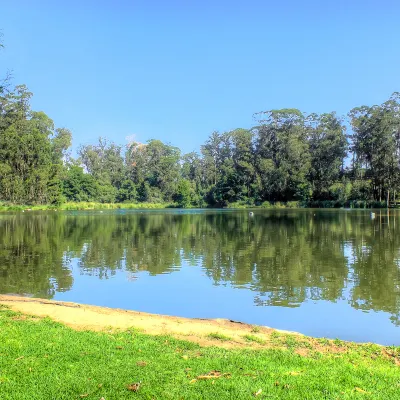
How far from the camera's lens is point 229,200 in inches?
3644

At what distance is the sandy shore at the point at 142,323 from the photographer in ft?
22.5

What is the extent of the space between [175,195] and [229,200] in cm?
1555

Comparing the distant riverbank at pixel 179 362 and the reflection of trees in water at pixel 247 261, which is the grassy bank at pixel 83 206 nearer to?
the reflection of trees in water at pixel 247 261

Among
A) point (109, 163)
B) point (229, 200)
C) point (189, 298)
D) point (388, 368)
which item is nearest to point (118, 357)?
point (388, 368)

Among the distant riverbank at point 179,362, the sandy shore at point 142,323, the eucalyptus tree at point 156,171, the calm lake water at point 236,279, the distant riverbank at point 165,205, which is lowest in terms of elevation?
the calm lake water at point 236,279

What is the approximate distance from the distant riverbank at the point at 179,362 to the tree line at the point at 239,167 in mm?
68677

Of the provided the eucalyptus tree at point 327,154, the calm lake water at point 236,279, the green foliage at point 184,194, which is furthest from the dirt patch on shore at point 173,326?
the green foliage at point 184,194

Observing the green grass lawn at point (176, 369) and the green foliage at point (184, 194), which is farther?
the green foliage at point (184, 194)

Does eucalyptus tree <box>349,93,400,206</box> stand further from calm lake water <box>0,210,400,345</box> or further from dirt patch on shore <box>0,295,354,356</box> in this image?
dirt patch on shore <box>0,295,354,356</box>

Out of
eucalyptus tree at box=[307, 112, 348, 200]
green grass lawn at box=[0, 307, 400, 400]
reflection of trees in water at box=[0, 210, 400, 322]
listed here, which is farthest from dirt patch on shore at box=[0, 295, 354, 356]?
eucalyptus tree at box=[307, 112, 348, 200]

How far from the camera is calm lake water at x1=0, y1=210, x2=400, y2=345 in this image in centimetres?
928

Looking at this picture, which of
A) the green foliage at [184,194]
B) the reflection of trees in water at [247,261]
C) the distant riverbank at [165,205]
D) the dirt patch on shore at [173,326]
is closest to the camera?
the dirt patch on shore at [173,326]

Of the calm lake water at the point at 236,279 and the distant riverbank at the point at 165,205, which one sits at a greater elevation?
the distant riverbank at the point at 165,205

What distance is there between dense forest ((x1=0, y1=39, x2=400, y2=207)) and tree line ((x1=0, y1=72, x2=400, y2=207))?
19 centimetres
